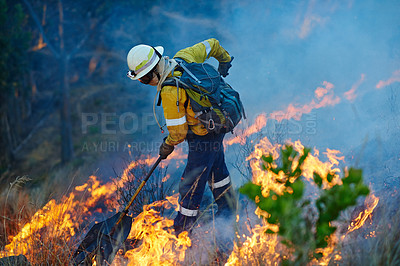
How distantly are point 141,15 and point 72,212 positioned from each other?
834cm

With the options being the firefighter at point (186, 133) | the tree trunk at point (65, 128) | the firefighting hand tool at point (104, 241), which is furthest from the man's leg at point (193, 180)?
the tree trunk at point (65, 128)

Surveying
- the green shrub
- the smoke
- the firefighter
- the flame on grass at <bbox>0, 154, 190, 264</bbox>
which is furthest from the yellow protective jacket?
the smoke

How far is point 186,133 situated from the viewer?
3066 millimetres

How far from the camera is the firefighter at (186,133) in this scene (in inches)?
118

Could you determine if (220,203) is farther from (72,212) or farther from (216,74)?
(72,212)

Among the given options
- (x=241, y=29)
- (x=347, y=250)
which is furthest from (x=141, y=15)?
(x=347, y=250)

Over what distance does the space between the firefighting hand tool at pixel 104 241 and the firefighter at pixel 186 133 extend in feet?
1.27

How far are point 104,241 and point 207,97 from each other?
1674mm

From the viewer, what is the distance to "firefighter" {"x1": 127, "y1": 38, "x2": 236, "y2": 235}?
2.99 m

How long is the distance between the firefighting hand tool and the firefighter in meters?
0.39

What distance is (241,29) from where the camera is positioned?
24.3 ft

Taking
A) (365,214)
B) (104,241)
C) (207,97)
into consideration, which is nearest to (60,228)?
(104,241)

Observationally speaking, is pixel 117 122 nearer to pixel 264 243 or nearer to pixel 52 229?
pixel 52 229

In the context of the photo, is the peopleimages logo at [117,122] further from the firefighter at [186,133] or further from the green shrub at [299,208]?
the green shrub at [299,208]
